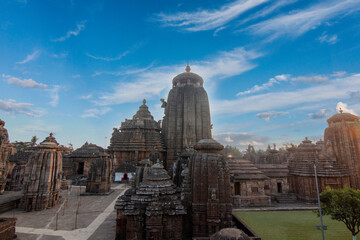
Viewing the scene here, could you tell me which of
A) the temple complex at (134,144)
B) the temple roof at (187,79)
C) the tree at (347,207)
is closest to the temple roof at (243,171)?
the tree at (347,207)

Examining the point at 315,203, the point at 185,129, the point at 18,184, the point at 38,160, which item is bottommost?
the point at 315,203

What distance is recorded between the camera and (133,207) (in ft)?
32.4

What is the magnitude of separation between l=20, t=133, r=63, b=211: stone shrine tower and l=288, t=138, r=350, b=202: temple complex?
91.5 feet

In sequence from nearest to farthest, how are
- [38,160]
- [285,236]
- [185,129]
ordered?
[285,236] < [38,160] < [185,129]

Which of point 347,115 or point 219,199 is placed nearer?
point 219,199

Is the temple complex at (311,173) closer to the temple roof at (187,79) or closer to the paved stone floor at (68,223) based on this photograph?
the paved stone floor at (68,223)

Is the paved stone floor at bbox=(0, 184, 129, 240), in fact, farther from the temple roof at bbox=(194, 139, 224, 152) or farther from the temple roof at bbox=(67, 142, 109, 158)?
the temple roof at bbox=(67, 142, 109, 158)

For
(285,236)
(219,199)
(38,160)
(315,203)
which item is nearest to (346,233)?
(285,236)

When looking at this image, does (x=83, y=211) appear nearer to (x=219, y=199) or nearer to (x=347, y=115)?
(x=219, y=199)

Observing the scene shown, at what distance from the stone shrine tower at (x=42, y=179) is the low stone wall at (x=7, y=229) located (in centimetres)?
694

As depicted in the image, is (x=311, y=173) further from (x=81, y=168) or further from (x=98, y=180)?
(x=81, y=168)

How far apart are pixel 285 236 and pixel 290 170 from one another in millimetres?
16007

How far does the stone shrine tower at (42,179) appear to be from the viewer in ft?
54.6

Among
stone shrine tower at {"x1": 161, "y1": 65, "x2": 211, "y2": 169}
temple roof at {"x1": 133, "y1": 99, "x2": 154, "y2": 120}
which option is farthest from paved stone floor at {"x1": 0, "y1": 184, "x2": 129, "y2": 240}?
temple roof at {"x1": 133, "y1": 99, "x2": 154, "y2": 120}
